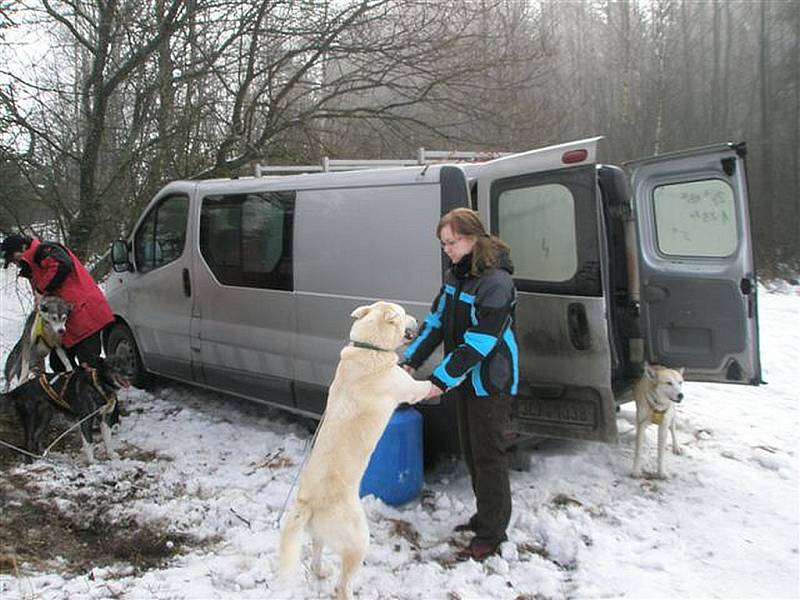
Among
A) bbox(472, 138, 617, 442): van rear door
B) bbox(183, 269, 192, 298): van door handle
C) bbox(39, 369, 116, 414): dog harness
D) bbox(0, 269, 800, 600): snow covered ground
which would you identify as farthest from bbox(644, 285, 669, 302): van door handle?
bbox(39, 369, 116, 414): dog harness

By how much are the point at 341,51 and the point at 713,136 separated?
16924 mm

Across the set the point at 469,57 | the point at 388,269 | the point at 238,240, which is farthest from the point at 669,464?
the point at 469,57

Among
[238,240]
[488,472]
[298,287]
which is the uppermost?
[238,240]

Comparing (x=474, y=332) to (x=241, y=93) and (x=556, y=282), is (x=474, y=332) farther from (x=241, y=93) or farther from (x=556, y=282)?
(x=241, y=93)

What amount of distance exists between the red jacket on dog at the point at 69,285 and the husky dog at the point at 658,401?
14.5 feet

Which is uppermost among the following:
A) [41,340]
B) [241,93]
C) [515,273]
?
[241,93]

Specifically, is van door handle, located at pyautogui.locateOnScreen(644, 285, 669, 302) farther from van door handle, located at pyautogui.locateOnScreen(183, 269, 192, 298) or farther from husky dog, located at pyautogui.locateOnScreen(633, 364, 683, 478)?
van door handle, located at pyautogui.locateOnScreen(183, 269, 192, 298)

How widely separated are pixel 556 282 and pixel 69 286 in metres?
3.95

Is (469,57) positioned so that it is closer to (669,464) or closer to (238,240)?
(238,240)

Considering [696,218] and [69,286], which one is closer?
[696,218]

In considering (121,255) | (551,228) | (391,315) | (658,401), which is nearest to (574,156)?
(551,228)

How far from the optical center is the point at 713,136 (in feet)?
71.7

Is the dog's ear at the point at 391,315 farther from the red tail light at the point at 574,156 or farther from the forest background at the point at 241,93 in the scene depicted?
the forest background at the point at 241,93

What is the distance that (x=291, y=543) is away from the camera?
266 centimetres
